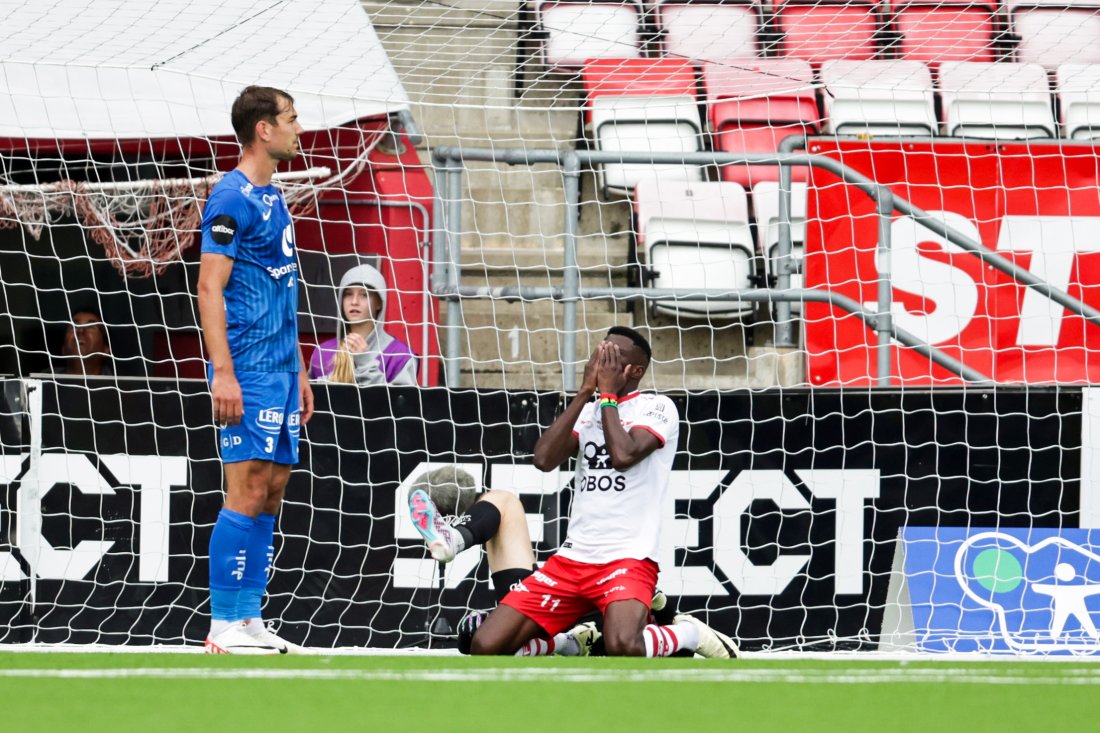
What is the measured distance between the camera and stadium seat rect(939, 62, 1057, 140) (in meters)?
7.82

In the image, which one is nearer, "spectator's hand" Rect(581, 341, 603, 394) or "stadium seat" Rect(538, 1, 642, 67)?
"spectator's hand" Rect(581, 341, 603, 394)

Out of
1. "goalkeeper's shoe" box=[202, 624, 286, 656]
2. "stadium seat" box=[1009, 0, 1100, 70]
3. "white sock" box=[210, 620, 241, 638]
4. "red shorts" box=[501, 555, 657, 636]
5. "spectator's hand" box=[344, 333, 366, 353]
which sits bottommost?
"red shorts" box=[501, 555, 657, 636]

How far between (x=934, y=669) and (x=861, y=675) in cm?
35

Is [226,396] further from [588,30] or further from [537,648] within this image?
[588,30]

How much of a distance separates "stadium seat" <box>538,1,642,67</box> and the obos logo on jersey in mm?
3620

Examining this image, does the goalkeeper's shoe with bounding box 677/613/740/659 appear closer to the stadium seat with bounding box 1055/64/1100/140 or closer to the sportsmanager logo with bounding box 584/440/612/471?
the sportsmanager logo with bounding box 584/440/612/471

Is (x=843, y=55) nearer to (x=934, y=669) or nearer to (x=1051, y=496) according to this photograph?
(x=1051, y=496)

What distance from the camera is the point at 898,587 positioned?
18.4ft

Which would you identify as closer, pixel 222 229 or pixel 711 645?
pixel 222 229

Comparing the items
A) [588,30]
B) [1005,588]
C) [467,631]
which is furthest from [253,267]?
[588,30]

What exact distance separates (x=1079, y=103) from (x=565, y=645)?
5.02m

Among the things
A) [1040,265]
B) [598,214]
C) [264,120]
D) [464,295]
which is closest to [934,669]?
[264,120]

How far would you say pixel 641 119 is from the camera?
7.68 metres

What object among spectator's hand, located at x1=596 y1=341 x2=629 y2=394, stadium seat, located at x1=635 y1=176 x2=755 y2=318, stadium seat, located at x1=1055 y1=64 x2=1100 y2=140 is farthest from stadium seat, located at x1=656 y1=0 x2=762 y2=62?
spectator's hand, located at x1=596 y1=341 x2=629 y2=394
